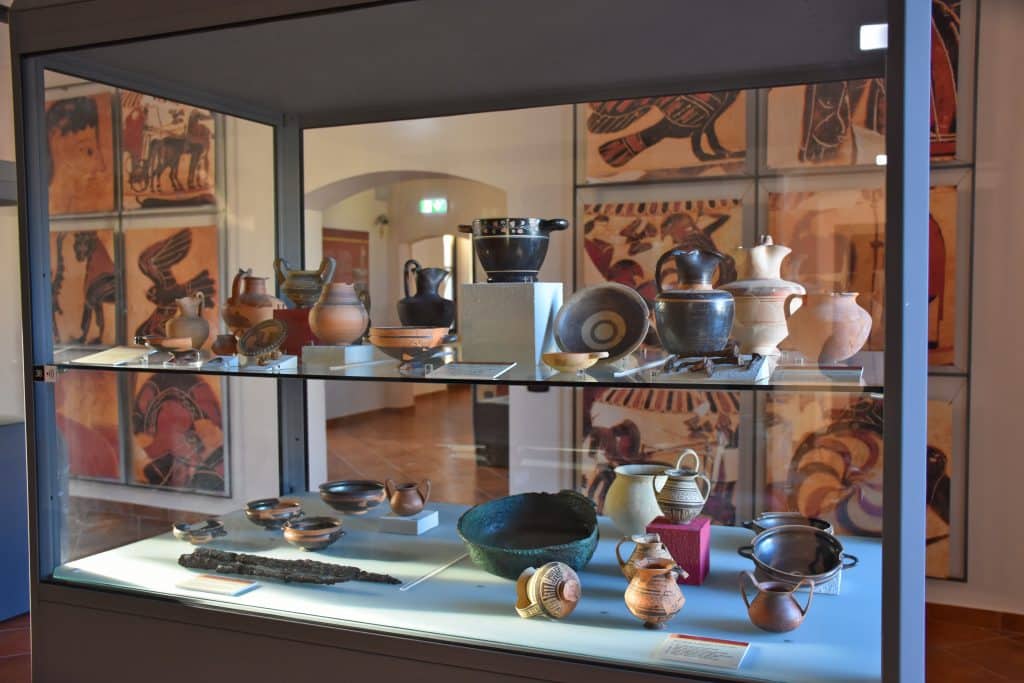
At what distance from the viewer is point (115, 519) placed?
247 centimetres

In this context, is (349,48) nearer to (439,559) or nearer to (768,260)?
(768,260)

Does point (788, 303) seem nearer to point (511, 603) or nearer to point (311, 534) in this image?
point (511, 603)

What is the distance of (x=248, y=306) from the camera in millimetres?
2557

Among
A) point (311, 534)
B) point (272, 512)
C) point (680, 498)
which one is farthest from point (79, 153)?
point (680, 498)

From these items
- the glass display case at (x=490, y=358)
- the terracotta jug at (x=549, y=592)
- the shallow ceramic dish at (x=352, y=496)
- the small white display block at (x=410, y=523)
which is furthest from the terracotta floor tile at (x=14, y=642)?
the terracotta jug at (x=549, y=592)

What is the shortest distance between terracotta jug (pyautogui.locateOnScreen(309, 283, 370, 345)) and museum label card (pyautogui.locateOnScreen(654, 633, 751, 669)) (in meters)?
1.11

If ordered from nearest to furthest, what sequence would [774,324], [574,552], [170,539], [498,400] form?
[774,324], [574,552], [170,539], [498,400]

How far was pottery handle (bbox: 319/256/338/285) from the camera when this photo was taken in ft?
8.14

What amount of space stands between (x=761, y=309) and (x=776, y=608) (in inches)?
22.2

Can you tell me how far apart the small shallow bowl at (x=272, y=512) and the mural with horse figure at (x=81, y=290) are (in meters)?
0.60

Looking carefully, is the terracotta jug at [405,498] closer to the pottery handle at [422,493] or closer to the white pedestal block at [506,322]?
the pottery handle at [422,493]

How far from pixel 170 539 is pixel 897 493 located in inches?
73.5

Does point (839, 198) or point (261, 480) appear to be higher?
point (839, 198)

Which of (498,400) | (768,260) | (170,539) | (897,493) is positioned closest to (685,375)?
(768,260)
